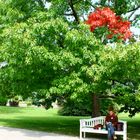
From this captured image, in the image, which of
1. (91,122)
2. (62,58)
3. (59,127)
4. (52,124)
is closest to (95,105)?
(91,122)

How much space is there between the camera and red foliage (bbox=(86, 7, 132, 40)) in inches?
778

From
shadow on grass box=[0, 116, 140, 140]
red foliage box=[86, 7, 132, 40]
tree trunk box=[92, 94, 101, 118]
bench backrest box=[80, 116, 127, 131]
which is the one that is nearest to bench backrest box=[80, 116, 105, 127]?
bench backrest box=[80, 116, 127, 131]

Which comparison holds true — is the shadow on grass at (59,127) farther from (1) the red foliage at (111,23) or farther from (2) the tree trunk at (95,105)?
(1) the red foliage at (111,23)

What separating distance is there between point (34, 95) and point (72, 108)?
18.3 m

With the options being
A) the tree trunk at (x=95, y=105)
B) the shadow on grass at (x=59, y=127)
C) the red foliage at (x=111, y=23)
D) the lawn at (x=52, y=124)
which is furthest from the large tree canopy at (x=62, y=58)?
the lawn at (x=52, y=124)

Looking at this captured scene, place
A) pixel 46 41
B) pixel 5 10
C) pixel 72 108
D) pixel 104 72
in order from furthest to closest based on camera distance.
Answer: pixel 72 108 < pixel 5 10 < pixel 46 41 < pixel 104 72

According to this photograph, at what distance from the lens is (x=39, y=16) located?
20953mm

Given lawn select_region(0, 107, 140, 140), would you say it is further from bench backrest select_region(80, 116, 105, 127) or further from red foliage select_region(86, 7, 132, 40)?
red foliage select_region(86, 7, 132, 40)

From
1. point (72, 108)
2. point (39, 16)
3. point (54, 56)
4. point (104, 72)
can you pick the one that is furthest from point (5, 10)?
point (72, 108)

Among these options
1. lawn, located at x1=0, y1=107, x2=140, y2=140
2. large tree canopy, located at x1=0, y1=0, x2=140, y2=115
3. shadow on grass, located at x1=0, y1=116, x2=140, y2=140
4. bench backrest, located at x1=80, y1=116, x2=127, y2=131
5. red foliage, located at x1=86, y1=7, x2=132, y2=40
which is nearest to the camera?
large tree canopy, located at x1=0, y1=0, x2=140, y2=115

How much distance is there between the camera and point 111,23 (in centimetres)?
2003

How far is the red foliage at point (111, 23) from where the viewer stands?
19.8 m

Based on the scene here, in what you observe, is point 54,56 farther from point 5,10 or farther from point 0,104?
point 0,104

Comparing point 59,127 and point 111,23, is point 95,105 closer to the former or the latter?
point 59,127
